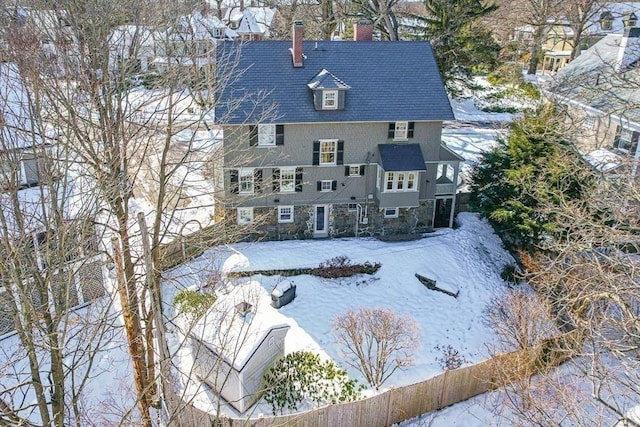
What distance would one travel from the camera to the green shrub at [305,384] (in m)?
17.6

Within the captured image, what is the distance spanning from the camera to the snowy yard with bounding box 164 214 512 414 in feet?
66.0

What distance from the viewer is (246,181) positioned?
2559 cm

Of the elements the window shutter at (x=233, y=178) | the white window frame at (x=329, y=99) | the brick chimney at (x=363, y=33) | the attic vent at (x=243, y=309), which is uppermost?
the brick chimney at (x=363, y=33)

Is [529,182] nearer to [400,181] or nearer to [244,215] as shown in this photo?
[400,181]

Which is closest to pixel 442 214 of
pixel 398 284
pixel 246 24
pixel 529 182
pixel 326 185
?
pixel 529 182

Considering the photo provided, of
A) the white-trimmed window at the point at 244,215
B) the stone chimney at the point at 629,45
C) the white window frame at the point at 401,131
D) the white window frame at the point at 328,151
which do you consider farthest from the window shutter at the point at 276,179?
the stone chimney at the point at 629,45

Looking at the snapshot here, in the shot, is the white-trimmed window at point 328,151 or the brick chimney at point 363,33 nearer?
the white-trimmed window at point 328,151

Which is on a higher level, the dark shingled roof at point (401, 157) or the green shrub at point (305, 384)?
the dark shingled roof at point (401, 157)

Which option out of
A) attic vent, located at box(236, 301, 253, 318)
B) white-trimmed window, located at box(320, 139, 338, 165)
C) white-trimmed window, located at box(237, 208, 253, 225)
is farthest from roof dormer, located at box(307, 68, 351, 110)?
attic vent, located at box(236, 301, 253, 318)

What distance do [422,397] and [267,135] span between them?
14029 millimetres

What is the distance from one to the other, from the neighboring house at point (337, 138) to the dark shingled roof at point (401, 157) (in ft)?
0.17

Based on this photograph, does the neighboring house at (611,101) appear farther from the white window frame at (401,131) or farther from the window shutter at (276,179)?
the window shutter at (276,179)

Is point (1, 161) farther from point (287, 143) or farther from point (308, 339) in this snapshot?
point (287, 143)

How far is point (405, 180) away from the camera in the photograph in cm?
2625
